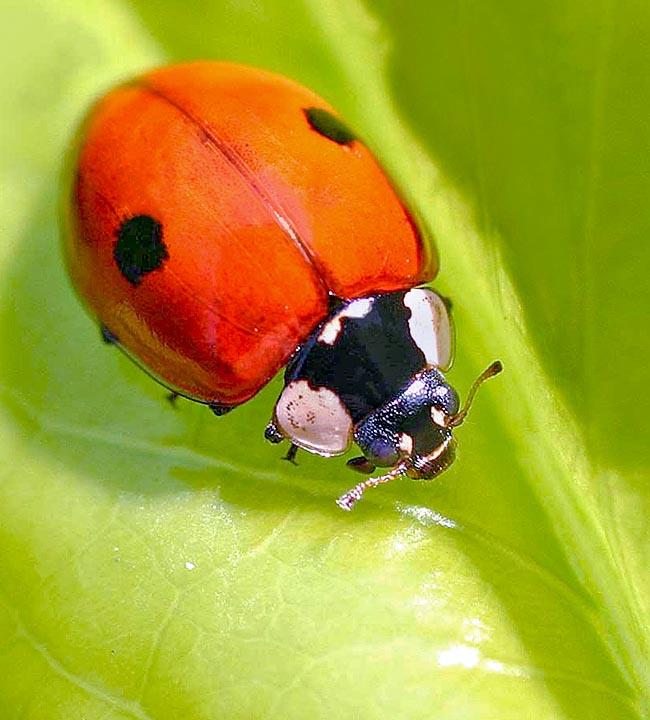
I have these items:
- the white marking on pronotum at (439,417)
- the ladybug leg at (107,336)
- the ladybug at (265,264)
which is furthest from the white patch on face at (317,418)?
the ladybug leg at (107,336)

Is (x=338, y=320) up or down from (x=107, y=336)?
down

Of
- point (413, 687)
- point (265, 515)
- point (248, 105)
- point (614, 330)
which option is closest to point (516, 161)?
point (614, 330)

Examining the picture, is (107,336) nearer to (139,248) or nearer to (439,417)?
(139,248)

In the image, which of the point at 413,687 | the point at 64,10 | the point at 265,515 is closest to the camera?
the point at 413,687

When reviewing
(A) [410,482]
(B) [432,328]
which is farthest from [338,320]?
(A) [410,482]

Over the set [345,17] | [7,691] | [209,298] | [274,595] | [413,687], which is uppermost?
[345,17]

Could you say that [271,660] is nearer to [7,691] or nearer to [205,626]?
[205,626]
